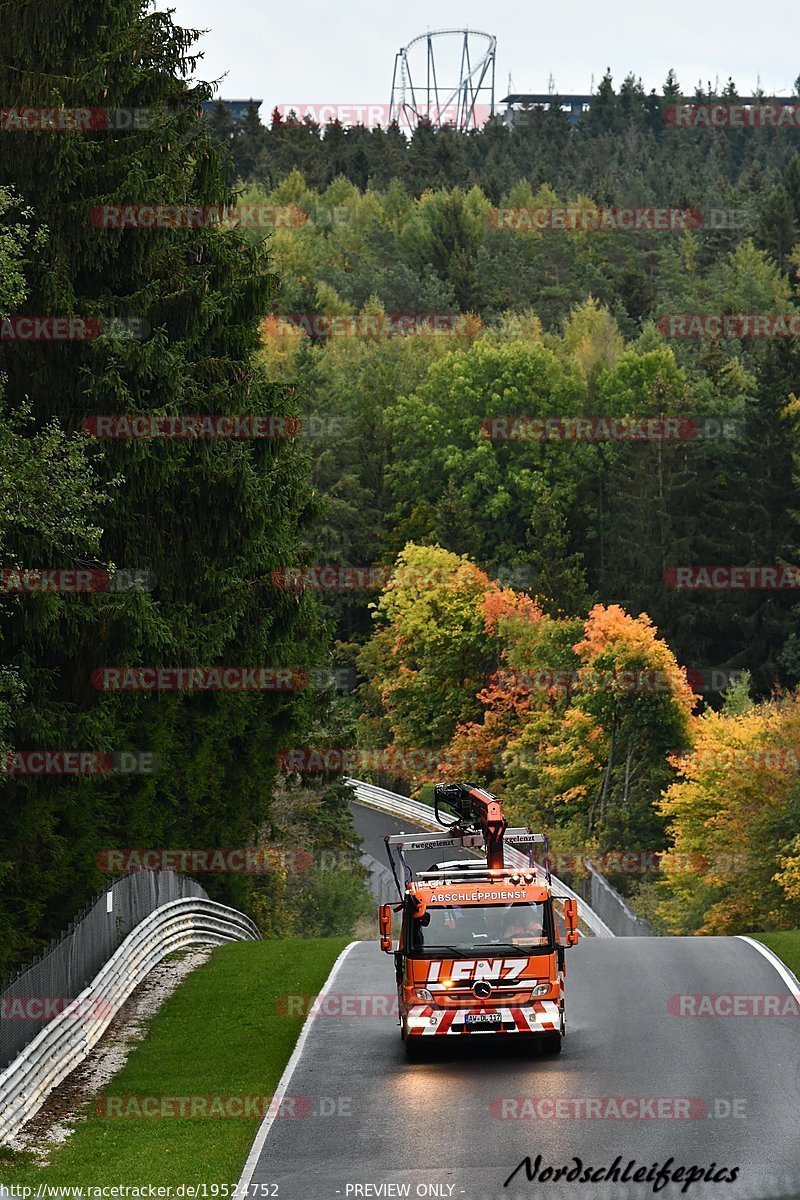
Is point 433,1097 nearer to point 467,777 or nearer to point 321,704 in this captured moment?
point 321,704

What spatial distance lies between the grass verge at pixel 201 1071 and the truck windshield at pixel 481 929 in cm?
264

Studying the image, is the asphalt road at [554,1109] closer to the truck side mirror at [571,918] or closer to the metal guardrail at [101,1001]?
the truck side mirror at [571,918]

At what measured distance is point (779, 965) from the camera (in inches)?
1150

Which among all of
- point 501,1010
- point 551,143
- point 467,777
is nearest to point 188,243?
point 501,1010

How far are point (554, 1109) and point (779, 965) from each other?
462 inches

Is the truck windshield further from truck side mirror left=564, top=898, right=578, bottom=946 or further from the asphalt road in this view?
the asphalt road

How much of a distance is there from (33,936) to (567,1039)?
9346 mm

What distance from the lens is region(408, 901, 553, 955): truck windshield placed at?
21.0m

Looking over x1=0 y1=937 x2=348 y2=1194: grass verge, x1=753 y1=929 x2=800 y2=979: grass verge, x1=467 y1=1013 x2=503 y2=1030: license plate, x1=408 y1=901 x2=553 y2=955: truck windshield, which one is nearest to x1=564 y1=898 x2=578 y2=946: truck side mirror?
x1=408 y1=901 x2=553 y2=955: truck windshield

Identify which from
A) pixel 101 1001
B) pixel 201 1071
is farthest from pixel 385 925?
pixel 101 1001

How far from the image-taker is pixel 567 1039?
74.2 feet

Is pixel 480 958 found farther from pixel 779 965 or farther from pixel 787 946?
pixel 787 946

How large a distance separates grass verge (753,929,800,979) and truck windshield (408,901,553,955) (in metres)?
9.23

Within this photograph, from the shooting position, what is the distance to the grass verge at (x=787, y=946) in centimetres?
2977
